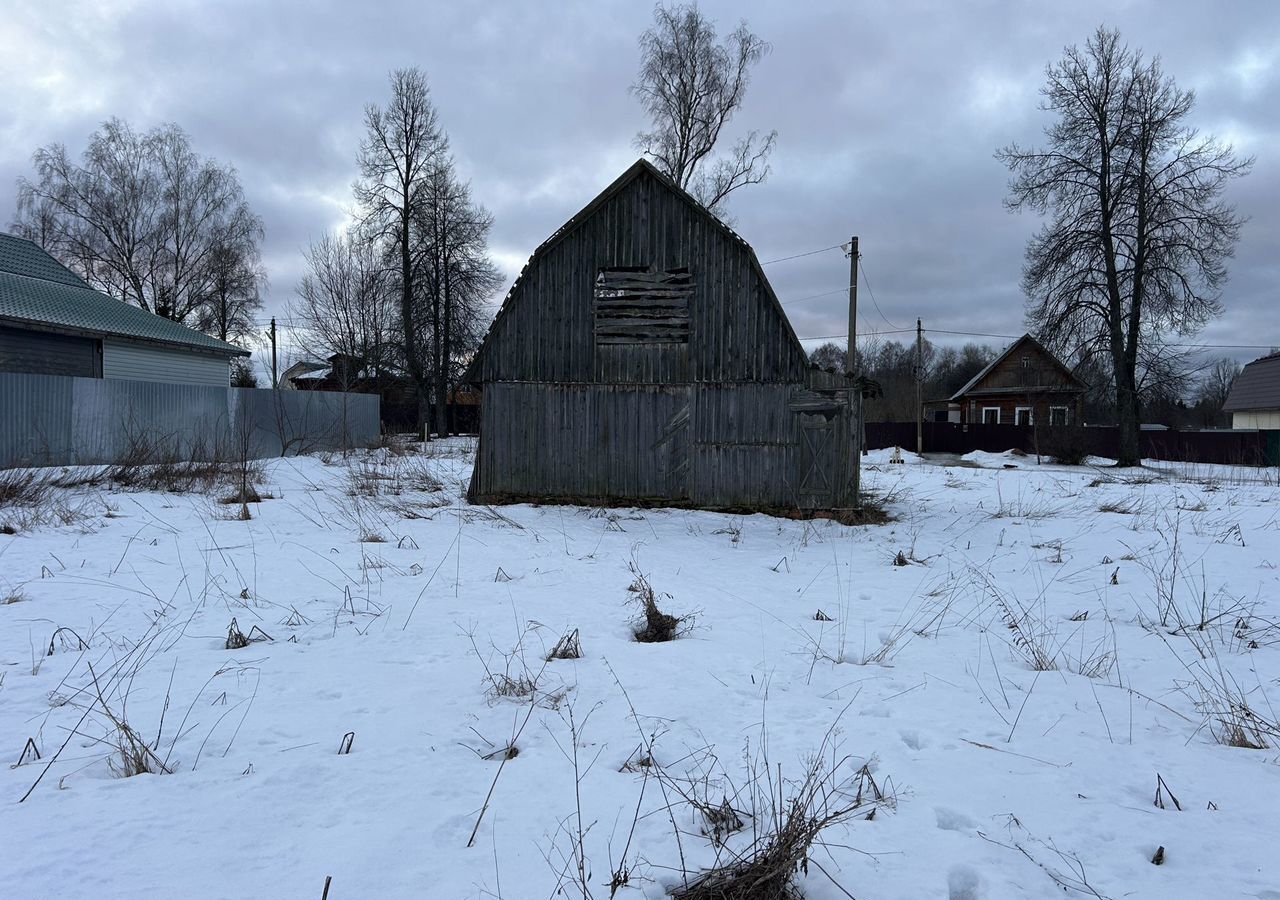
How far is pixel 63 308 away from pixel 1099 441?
42.9 m

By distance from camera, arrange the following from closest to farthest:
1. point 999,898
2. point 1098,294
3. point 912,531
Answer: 1. point 999,898
2. point 912,531
3. point 1098,294

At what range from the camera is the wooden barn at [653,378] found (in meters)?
12.0

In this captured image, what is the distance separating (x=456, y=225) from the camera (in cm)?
3509

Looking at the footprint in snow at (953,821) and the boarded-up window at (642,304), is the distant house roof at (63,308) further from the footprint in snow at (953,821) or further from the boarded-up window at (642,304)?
the footprint in snow at (953,821)

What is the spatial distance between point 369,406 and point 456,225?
13251 mm

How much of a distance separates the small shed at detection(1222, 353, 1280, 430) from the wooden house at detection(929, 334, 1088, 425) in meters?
9.18

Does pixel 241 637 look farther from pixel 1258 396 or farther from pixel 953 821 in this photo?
pixel 1258 396

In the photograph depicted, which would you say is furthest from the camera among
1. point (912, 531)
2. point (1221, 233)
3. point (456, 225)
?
point (456, 225)

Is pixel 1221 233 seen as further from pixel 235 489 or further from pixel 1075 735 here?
pixel 235 489

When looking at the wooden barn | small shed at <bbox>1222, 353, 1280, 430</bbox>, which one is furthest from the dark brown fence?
the wooden barn

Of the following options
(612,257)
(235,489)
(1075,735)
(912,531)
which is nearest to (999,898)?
(1075,735)

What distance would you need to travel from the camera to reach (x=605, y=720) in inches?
137

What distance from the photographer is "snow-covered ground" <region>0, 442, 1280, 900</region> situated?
2287 mm

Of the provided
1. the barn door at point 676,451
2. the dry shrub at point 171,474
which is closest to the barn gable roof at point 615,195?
the barn door at point 676,451
